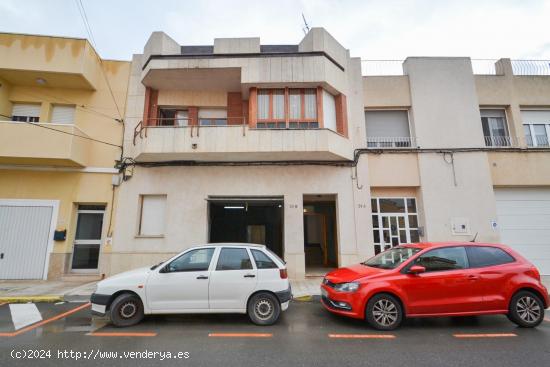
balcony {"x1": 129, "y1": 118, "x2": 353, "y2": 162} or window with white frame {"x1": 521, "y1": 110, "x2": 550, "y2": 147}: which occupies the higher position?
window with white frame {"x1": 521, "y1": 110, "x2": 550, "y2": 147}

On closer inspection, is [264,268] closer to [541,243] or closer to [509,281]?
[509,281]

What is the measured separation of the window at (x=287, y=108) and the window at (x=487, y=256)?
615 centimetres

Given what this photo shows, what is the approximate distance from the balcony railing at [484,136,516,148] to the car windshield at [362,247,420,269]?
8.45 metres

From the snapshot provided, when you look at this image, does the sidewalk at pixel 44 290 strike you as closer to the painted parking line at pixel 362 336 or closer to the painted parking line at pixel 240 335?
Answer: the painted parking line at pixel 240 335

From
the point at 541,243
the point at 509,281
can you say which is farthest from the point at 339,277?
the point at 541,243

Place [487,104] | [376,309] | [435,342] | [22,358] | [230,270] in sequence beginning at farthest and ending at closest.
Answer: [487,104], [230,270], [376,309], [435,342], [22,358]

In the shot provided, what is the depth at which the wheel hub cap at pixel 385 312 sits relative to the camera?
4914 millimetres

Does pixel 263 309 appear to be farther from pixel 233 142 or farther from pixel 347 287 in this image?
pixel 233 142

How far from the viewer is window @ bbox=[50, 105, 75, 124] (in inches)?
408

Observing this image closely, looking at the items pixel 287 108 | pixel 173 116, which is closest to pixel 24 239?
pixel 173 116

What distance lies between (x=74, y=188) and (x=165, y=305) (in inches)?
301

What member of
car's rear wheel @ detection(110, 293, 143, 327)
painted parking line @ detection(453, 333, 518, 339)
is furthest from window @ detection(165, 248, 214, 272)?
painted parking line @ detection(453, 333, 518, 339)

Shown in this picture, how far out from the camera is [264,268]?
5.38 metres

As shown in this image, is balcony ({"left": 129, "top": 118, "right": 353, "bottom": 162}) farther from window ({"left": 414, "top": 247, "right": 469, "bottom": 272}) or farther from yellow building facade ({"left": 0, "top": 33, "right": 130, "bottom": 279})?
window ({"left": 414, "top": 247, "right": 469, "bottom": 272})
